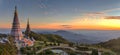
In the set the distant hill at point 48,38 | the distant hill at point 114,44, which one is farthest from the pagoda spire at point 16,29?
the distant hill at point 114,44

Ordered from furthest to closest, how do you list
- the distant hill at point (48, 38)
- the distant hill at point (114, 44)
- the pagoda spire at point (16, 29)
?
the distant hill at point (48, 38)
the pagoda spire at point (16, 29)
the distant hill at point (114, 44)

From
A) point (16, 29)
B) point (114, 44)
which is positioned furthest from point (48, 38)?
point (114, 44)

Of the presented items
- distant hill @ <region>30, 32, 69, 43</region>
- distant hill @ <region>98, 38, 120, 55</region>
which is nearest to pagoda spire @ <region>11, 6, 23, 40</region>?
distant hill @ <region>30, 32, 69, 43</region>

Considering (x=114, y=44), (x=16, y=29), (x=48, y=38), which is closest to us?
(x=114, y=44)

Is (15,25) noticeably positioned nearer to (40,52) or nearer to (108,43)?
(40,52)

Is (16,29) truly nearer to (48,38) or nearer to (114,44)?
(48,38)

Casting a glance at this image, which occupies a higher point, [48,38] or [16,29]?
[16,29]

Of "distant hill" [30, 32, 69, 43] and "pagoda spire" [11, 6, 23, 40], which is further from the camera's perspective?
"distant hill" [30, 32, 69, 43]

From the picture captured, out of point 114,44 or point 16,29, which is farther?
point 16,29

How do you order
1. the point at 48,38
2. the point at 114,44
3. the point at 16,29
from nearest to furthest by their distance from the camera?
1. the point at 114,44
2. the point at 16,29
3. the point at 48,38

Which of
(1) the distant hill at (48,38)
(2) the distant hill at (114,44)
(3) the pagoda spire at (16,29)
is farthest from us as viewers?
(1) the distant hill at (48,38)

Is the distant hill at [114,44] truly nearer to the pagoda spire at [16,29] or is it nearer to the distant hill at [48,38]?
the distant hill at [48,38]

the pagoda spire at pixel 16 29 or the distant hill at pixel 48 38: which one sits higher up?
the pagoda spire at pixel 16 29

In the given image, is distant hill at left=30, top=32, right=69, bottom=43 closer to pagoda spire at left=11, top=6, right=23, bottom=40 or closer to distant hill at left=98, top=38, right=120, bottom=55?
pagoda spire at left=11, top=6, right=23, bottom=40
